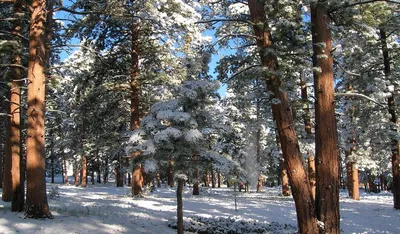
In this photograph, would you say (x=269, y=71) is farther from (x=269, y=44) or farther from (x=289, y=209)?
(x=289, y=209)

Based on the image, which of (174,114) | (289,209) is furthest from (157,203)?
(174,114)

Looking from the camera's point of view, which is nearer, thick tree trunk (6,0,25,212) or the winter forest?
the winter forest

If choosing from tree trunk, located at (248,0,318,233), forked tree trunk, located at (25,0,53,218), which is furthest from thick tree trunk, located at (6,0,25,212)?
tree trunk, located at (248,0,318,233)

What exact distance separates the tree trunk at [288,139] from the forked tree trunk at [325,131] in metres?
0.23

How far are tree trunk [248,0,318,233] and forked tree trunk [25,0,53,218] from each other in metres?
6.94

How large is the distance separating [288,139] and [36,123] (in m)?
7.35

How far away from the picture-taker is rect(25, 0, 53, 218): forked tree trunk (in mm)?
10062

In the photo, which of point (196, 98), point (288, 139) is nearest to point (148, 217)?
point (196, 98)

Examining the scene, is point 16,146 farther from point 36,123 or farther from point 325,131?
point 325,131

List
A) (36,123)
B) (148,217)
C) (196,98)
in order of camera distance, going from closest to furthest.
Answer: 1. (36,123)
2. (196,98)
3. (148,217)

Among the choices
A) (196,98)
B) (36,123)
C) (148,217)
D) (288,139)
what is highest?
(196,98)

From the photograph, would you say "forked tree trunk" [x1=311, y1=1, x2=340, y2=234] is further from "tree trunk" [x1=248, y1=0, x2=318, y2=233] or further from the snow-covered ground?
the snow-covered ground

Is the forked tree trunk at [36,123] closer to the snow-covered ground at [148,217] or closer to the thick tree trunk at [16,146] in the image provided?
the snow-covered ground at [148,217]

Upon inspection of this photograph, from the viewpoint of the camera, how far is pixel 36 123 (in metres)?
10.4
